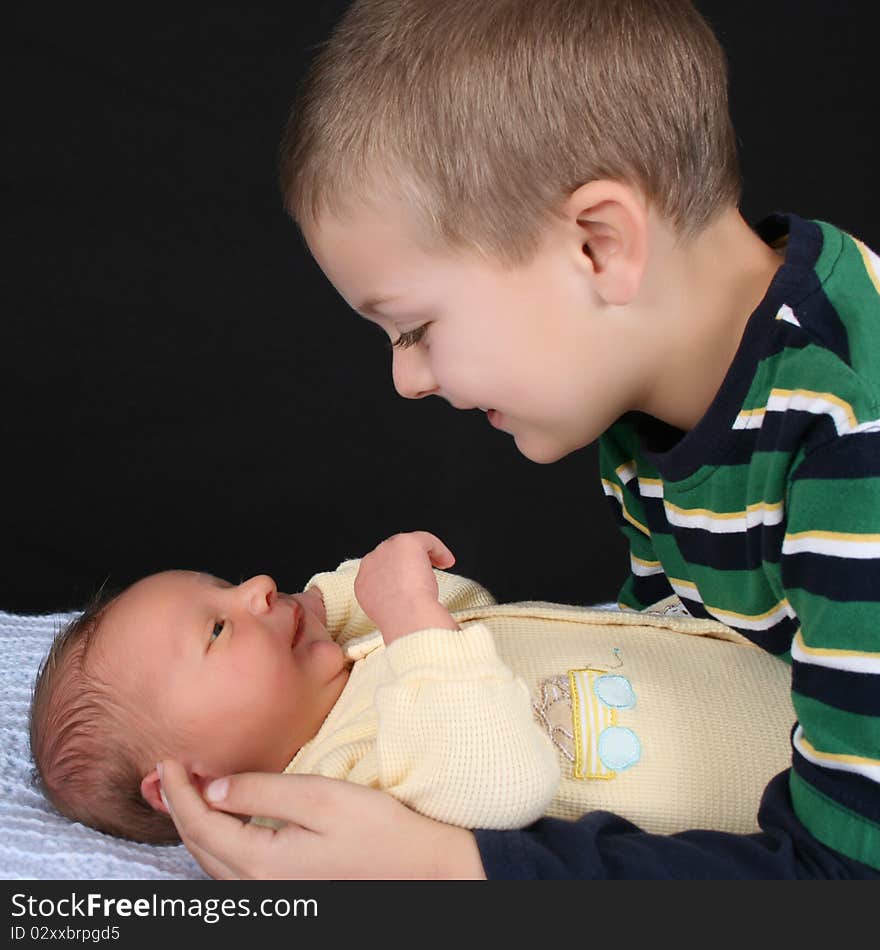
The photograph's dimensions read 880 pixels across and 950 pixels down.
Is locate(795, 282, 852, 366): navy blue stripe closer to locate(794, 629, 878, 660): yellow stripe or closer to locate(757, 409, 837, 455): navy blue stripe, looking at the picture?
locate(757, 409, 837, 455): navy blue stripe

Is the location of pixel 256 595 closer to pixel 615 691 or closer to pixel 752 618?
pixel 615 691

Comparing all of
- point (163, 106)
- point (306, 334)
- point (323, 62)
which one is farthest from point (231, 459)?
point (323, 62)

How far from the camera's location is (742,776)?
4.62ft

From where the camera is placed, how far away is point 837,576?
3.82 feet

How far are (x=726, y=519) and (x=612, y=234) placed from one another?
0.30 m

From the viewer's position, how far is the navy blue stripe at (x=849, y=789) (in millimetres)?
1166

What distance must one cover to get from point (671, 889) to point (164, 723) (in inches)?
22.1

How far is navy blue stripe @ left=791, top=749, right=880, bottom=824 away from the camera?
1.17 metres

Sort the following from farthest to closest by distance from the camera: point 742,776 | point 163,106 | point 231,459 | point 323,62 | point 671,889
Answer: point 231,459 < point 163,106 < point 742,776 < point 323,62 < point 671,889

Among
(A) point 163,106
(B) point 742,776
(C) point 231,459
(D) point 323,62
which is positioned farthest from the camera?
(C) point 231,459

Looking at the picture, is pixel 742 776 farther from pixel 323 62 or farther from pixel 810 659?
pixel 323 62

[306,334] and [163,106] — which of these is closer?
[163,106]

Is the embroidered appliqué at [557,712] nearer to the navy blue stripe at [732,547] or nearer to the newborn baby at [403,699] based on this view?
the newborn baby at [403,699]

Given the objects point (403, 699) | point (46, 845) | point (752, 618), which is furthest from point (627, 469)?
point (46, 845)
